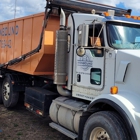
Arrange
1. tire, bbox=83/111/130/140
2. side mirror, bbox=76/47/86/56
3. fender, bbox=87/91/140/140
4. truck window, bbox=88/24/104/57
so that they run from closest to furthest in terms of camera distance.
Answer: fender, bbox=87/91/140/140 → tire, bbox=83/111/130/140 → truck window, bbox=88/24/104/57 → side mirror, bbox=76/47/86/56

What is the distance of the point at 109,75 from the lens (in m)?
4.36

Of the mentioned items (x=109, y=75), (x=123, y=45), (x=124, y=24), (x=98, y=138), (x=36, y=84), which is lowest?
(x=98, y=138)

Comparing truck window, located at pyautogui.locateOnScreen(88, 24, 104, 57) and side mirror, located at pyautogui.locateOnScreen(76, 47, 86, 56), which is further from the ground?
truck window, located at pyautogui.locateOnScreen(88, 24, 104, 57)

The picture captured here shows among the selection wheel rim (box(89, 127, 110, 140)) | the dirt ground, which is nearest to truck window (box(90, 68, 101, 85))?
wheel rim (box(89, 127, 110, 140))

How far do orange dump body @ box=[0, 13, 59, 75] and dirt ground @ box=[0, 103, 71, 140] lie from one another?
1.34 meters

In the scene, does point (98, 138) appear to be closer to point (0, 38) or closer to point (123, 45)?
point (123, 45)

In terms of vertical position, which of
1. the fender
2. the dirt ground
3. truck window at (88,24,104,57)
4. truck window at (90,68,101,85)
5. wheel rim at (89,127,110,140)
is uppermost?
truck window at (88,24,104,57)

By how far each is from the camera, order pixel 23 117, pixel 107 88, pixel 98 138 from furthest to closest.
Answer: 1. pixel 23 117
2. pixel 107 88
3. pixel 98 138

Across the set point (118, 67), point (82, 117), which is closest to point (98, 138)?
point (82, 117)

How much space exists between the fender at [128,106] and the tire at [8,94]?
4042 mm

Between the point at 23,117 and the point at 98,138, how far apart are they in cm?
353

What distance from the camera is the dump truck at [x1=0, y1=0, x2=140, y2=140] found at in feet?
12.9

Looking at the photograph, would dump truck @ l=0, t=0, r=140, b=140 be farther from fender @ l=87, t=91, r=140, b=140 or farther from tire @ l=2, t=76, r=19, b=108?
tire @ l=2, t=76, r=19, b=108

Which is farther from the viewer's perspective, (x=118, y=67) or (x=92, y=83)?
(x=92, y=83)
